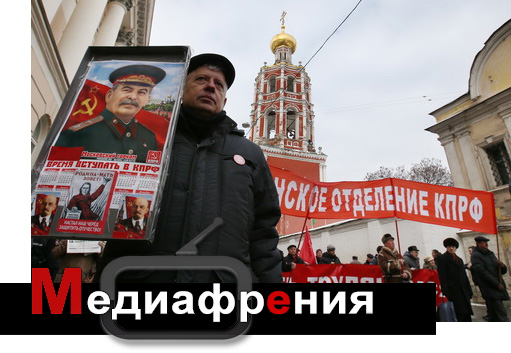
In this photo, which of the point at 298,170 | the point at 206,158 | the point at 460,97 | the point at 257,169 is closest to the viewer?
the point at 206,158

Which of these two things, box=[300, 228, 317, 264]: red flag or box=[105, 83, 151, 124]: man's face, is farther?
box=[300, 228, 317, 264]: red flag

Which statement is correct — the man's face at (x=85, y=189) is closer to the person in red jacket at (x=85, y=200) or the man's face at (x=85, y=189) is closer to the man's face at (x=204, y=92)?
the person in red jacket at (x=85, y=200)

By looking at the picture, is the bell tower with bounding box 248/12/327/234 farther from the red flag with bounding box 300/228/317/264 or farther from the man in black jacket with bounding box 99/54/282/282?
the man in black jacket with bounding box 99/54/282/282

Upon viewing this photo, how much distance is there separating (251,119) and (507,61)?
936 inches

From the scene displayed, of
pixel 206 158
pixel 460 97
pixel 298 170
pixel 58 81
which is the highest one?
pixel 298 170

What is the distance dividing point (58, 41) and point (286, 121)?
78.1 ft

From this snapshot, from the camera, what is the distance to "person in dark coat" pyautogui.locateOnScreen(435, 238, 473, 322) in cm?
506

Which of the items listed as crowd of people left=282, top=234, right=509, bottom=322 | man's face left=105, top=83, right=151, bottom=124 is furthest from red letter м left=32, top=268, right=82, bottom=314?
crowd of people left=282, top=234, right=509, bottom=322

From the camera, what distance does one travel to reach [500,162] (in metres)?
10.5

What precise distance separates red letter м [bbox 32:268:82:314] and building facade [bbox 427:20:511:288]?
38.8 ft

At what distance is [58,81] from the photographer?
21.7 ft

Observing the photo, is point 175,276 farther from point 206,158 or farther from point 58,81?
point 58,81

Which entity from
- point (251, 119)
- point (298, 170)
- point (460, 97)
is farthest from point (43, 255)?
point (251, 119)

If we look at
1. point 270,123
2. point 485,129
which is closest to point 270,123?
point 270,123
